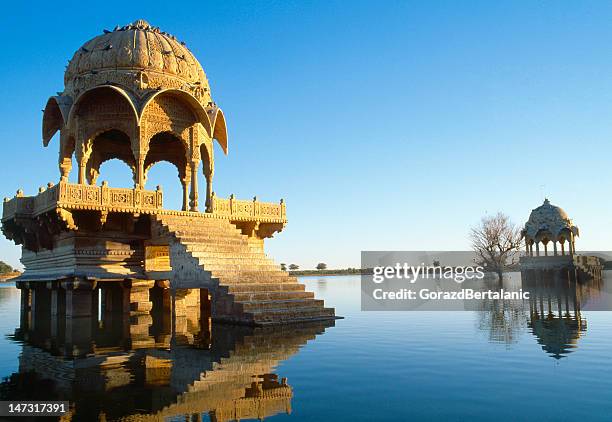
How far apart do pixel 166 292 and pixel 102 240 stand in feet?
12.9

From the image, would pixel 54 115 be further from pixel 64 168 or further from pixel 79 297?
pixel 79 297

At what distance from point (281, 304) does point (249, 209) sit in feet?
27.0

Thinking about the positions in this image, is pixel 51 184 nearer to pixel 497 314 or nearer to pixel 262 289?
pixel 262 289

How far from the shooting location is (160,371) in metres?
9.62

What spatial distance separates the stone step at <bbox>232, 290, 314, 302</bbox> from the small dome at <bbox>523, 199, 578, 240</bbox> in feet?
143

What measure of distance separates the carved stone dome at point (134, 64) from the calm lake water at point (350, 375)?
42.2ft

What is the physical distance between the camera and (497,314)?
19.8 m

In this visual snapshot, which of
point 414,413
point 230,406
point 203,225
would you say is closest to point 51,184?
point 203,225

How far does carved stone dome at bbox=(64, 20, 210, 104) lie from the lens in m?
23.7

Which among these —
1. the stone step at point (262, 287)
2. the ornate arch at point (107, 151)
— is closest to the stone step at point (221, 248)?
the stone step at point (262, 287)

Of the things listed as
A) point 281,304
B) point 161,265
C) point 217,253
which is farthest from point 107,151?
point 281,304

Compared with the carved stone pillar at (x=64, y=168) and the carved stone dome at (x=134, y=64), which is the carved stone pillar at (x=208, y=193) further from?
the carved stone pillar at (x=64, y=168)

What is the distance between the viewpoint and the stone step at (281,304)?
54.5ft

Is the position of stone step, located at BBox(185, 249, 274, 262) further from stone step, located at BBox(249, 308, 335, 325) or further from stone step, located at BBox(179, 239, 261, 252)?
stone step, located at BBox(249, 308, 335, 325)
